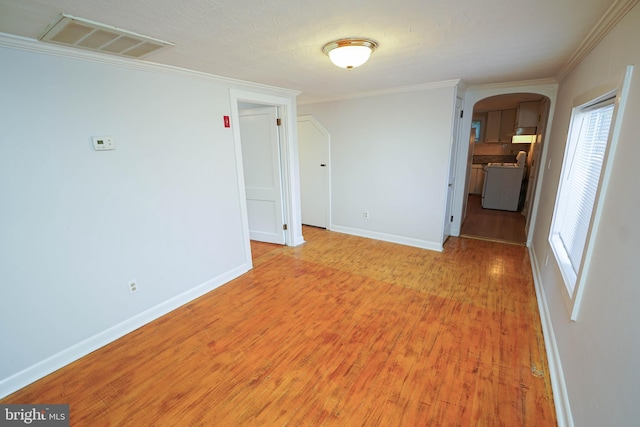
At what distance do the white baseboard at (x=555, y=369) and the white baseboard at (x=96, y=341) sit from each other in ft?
9.43

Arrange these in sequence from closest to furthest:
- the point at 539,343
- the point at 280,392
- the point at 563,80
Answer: the point at 280,392 → the point at 539,343 → the point at 563,80

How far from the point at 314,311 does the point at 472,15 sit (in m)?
2.40

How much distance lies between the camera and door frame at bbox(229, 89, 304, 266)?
2.97m

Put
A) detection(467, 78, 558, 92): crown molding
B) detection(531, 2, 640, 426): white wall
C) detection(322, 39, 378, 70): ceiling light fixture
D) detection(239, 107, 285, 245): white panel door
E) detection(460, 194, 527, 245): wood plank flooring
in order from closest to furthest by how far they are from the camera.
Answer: detection(531, 2, 640, 426): white wall, detection(322, 39, 378, 70): ceiling light fixture, detection(467, 78, 558, 92): crown molding, detection(239, 107, 285, 245): white panel door, detection(460, 194, 527, 245): wood plank flooring

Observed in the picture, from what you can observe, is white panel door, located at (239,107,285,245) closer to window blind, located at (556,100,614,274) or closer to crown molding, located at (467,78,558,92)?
crown molding, located at (467,78,558,92)

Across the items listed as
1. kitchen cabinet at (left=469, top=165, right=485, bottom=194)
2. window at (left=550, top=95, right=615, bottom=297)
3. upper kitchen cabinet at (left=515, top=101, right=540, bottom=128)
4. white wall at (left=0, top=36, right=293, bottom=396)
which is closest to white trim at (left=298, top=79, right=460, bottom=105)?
window at (left=550, top=95, right=615, bottom=297)

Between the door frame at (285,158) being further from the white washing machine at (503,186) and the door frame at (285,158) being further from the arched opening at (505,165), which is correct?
the white washing machine at (503,186)

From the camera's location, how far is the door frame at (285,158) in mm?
2967

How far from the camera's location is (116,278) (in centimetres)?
217

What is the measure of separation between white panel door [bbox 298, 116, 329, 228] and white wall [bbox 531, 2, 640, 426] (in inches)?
131

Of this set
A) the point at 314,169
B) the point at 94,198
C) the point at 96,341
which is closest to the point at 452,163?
the point at 314,169

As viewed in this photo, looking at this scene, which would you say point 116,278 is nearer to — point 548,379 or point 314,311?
point 314,311

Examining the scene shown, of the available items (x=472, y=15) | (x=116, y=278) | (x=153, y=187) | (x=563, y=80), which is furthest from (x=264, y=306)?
(x=563, y=80)

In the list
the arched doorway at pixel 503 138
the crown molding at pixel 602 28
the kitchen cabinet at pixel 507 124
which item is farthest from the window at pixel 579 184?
the kitchen cabinet at pixel 507 124
